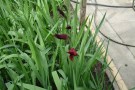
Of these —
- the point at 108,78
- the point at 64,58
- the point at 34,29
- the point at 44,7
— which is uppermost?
the point at 44,7

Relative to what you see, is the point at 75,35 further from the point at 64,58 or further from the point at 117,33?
the point at 117,33

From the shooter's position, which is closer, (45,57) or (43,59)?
(43,59)

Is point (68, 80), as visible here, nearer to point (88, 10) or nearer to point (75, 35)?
point (75, 35)

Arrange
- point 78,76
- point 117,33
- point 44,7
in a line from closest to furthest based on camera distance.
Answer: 1. point 78,76
2. point 44,7
3. point 117,33

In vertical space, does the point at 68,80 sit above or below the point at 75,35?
below

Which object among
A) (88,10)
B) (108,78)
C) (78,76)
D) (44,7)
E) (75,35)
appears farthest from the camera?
(88,10)

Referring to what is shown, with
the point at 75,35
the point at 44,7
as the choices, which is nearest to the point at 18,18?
the point at 44,7

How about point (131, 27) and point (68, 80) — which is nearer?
point (68, 80)
